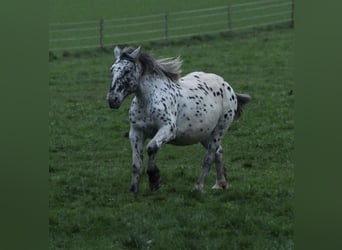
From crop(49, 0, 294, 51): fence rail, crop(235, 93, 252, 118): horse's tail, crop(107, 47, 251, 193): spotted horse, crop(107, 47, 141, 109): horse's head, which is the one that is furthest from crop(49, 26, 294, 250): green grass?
crop(49, 0, 294, 51): fence rail

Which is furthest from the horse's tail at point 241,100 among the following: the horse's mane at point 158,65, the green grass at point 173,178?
Result: the horse's mane at point 158,65

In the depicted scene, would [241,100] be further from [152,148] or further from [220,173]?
[152,148]

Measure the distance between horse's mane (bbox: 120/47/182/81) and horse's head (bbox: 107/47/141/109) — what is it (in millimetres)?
32

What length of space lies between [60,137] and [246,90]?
4731 mm

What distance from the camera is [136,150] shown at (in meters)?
7.09

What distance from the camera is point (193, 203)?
6.82 meters

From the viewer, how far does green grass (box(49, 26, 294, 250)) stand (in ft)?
18.8

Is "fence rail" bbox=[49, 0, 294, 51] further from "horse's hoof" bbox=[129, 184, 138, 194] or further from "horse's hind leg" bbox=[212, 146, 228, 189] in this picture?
"horse's hoof" bbox=[129, 184, 138, 194]

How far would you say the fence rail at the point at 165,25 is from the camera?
71.9 feet

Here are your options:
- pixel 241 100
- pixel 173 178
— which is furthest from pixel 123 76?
pixel 173 178

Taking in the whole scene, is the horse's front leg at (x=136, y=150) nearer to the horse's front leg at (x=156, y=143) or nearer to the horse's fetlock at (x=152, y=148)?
the horse's front leg at (x=156, y=143)

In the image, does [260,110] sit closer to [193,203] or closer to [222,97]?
[222,97]

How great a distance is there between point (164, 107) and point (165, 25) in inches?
615
